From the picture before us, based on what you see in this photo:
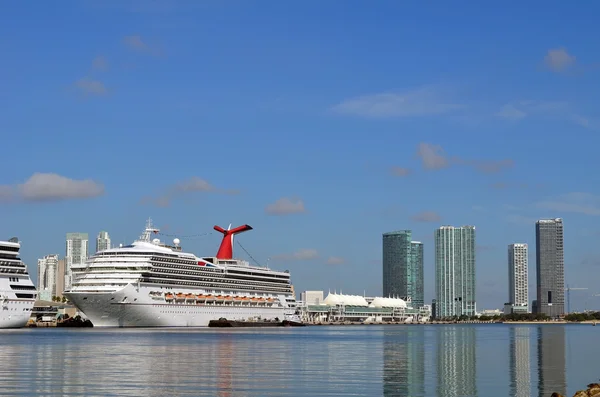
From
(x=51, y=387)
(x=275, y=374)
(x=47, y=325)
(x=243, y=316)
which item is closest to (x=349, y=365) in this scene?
(x=275, y=374)

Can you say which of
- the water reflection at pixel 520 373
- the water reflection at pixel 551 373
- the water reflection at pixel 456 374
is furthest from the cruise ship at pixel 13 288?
the water reflection at pixel 551 373

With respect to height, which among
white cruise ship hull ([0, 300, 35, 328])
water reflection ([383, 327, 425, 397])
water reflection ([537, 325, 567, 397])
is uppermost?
white cruise ship hull ([0, 300, 35, 328])

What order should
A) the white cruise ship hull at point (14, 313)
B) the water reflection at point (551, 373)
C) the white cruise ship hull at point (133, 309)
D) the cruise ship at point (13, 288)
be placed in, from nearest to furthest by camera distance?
the water reflection at point (551, 373) < the cruise ship at point (13, 288) < the white cruise ship hull at point (14, 313) < the white cruise ship hull at point (133, 309)

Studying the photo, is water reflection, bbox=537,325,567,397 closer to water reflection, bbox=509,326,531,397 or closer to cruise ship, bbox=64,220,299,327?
water reflection, bbox=509,326,531,397

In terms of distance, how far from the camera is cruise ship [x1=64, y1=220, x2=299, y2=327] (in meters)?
127

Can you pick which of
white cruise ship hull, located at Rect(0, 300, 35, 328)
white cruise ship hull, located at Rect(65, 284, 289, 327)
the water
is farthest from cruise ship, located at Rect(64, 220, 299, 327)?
the water

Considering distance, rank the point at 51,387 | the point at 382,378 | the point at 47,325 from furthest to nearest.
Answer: the point at 47,325 → the point at 382,378 → the point at 51,387

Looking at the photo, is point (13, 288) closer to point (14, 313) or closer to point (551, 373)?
point (14, 313)

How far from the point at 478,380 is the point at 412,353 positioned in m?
23.7

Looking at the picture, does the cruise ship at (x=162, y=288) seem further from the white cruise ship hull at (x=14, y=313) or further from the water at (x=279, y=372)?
the water at (x=279, y=372)

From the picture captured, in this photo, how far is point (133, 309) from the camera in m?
127

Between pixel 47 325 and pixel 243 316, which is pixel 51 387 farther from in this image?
pixel 47 325

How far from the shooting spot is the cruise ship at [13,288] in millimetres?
116250

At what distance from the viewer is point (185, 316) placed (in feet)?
453
